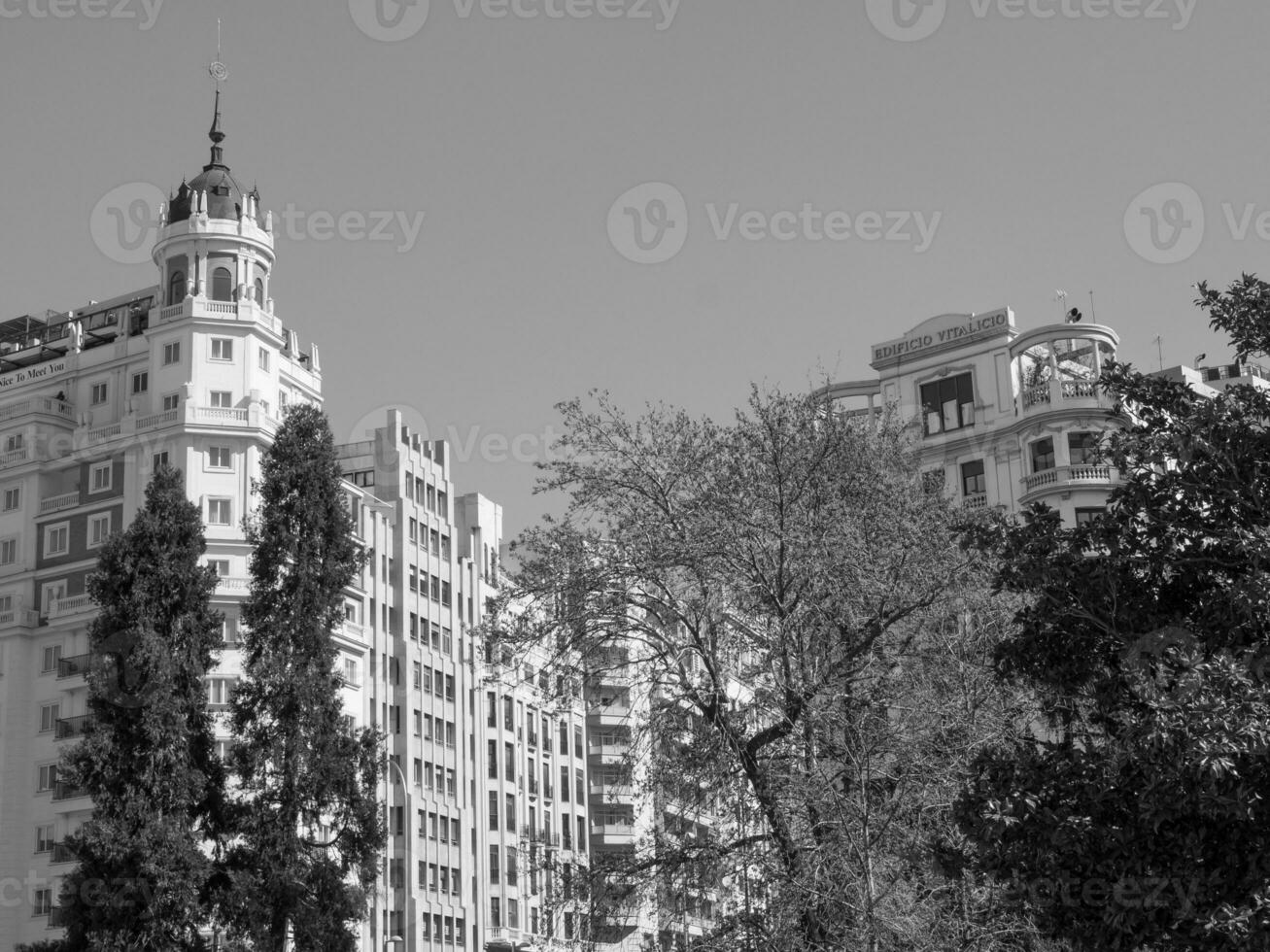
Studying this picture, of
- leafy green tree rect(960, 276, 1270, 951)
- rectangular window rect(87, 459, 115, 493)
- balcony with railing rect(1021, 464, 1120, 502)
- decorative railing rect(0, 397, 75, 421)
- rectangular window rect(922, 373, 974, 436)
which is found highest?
decorative railing rect(0, 397, 75, 421)

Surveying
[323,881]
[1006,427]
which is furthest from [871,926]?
[1006,427]

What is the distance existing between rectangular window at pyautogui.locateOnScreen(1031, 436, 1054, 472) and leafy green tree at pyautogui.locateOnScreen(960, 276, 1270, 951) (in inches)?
2079

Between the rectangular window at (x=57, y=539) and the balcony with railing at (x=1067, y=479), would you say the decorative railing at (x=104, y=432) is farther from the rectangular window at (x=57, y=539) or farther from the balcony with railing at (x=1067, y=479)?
the balcony with railing at (x=1067, y=479)

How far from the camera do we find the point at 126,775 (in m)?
50.5

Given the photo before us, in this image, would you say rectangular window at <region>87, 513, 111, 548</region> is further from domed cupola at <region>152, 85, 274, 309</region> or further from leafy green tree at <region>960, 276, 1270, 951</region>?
leafy green tree at <region>960, 276, 1270, 951</region>

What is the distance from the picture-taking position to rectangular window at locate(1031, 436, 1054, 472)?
73.1 meters

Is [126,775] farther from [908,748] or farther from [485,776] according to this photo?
[485,776]

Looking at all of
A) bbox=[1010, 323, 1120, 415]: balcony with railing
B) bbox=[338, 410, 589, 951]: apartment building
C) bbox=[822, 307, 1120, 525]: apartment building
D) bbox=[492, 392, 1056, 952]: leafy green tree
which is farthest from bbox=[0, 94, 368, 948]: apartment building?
bbox=[492, 392, 1056, 952]: leafy green tree

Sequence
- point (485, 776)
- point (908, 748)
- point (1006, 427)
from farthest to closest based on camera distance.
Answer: point (485, 776) → point (1006, 427) → point (908, 748)

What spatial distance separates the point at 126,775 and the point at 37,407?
3777 centimetres

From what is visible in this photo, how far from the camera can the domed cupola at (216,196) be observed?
275 ft

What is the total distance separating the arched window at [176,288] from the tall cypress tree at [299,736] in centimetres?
2746

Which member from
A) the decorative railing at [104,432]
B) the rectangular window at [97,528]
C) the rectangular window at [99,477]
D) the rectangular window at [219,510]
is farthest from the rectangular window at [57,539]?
the rectangular window at [219,510]

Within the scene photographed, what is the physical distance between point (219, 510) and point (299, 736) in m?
28.4
